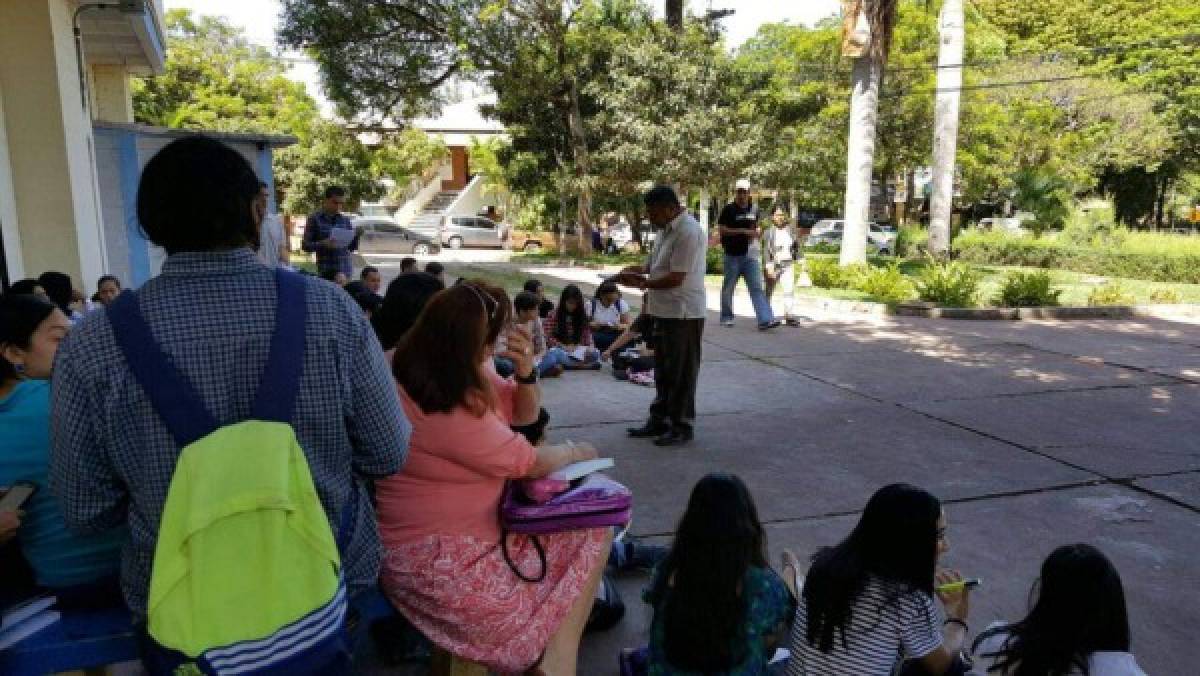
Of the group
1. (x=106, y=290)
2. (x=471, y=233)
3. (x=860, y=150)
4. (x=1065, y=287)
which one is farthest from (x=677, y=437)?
(x=471, y=233)

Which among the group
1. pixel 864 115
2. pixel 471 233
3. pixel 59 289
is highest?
pixel 864 115

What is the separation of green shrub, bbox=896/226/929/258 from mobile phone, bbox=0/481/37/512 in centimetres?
2434

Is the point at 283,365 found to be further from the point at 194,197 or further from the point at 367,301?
the point at 367,301

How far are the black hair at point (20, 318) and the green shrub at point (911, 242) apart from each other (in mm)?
23981

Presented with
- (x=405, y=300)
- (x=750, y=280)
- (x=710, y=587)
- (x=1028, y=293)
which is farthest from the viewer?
(x=1028, y=293)

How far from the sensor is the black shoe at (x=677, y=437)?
570cm

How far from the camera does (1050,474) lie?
5.12 metres

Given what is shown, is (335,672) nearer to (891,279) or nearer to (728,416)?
(728,416)

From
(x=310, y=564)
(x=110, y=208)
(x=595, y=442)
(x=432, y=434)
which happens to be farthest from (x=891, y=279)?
(x=310, y=564)

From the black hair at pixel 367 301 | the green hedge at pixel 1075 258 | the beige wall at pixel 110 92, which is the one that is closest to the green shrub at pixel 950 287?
the green hedge at pixel 1075 258

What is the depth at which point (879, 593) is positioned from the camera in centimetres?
239

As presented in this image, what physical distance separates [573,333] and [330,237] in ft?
9.20

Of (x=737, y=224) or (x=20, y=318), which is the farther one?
(x=737, y=224)

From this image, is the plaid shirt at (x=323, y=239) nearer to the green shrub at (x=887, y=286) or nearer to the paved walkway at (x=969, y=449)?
the paved walkway at (x=969, y=449)
